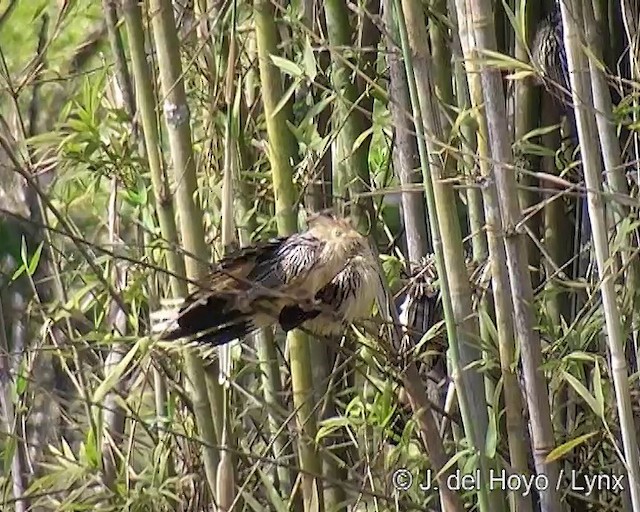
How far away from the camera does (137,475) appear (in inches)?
43.3

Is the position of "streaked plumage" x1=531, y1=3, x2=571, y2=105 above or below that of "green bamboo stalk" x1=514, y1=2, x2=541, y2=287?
above

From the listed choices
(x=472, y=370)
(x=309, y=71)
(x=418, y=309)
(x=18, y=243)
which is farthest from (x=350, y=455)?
(x=18, y=243)

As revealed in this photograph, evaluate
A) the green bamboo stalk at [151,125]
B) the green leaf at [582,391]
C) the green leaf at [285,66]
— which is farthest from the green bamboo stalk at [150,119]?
the green leaf at [582,391]

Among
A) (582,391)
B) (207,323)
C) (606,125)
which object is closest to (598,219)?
(606,125)

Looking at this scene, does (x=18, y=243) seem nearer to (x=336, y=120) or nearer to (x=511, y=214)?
(x=336, y=120)

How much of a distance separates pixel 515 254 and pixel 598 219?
0.07 m

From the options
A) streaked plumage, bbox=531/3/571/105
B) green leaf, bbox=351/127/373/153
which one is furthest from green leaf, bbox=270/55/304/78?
streaked plumage, bbox=531/3/571/105

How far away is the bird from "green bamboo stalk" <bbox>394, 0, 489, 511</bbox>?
0.22 feet

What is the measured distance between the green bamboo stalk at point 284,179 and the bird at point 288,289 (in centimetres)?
7

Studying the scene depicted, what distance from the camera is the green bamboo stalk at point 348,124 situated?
1.00 metres

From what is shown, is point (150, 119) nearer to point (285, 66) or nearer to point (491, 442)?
point (285, 66)

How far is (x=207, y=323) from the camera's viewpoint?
0.74 m

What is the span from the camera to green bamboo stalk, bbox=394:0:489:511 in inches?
27.9

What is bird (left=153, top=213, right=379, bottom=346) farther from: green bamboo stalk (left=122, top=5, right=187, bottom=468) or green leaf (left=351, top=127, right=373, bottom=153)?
green leaf (left=351, top=127, right=373, bottom=153)
